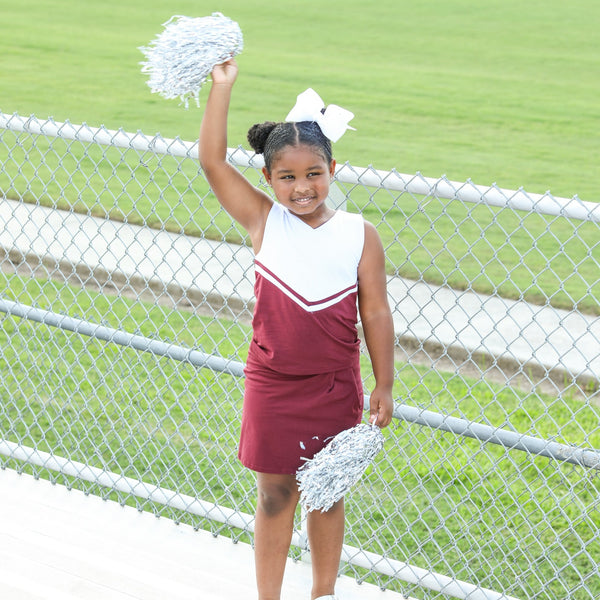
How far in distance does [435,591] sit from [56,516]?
130 centimetres

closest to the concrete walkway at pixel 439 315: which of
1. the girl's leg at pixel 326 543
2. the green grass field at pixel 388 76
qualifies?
the girl's leg at pixel 326 543

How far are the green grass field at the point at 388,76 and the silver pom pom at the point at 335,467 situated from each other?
7.03 metres

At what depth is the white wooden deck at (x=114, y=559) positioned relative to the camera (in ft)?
10.00

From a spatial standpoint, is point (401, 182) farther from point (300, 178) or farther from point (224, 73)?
point (224, 73)

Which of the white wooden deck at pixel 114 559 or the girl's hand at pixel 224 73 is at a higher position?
the girl's hand at pixel 224 73

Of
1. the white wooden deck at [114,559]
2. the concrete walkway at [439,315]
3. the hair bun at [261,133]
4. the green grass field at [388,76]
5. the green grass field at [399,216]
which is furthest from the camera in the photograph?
the green grass field at [388,76]

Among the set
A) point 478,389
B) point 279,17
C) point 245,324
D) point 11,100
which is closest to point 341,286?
point 478,389

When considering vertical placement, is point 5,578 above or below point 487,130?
above

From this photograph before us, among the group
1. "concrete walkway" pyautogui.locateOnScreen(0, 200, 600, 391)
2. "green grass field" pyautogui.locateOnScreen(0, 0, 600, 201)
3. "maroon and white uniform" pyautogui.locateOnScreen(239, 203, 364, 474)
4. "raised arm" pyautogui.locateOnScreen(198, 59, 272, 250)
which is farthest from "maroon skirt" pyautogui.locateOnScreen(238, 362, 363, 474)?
"green grass field" pyautogui.locateOnScreen(0, 0, 600, 201)

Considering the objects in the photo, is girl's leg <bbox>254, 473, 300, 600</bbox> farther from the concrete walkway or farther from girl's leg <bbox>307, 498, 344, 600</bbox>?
the concrete walkway

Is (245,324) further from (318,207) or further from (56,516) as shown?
(318,207)

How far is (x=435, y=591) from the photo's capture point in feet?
10.4

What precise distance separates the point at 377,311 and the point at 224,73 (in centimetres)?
70

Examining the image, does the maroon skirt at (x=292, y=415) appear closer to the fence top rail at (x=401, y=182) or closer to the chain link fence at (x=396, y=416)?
the chain link fence at (x=396, y=416)
